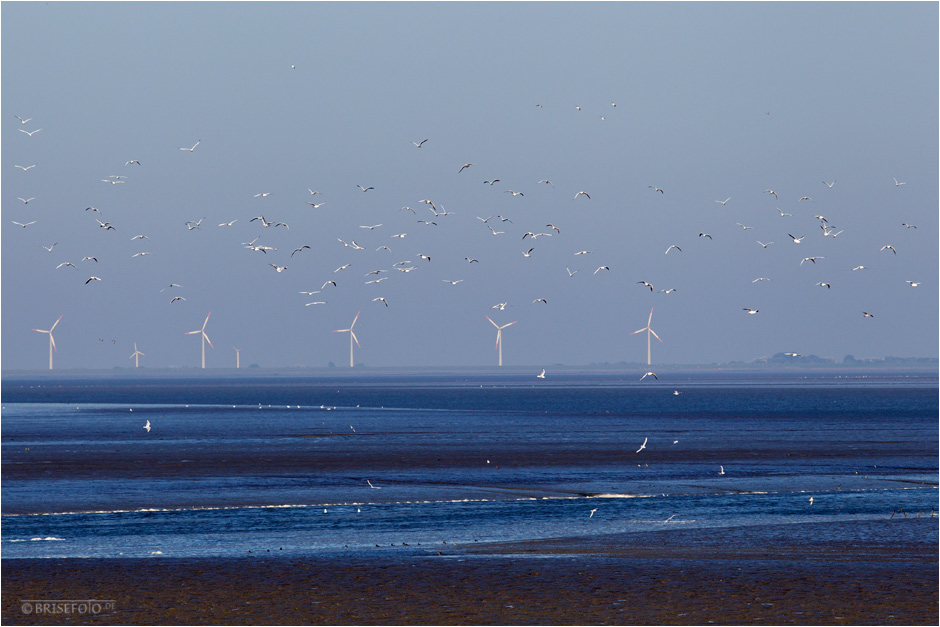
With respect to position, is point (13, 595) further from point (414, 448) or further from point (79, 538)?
point (414, 448)

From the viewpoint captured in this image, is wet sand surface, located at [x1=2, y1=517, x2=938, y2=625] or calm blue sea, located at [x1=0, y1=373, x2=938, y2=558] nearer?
wet sand surface, located at [x1=2, y1=517, x2=938, y2=625]

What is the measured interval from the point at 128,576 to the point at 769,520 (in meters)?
15.1

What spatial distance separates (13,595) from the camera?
18234 mm

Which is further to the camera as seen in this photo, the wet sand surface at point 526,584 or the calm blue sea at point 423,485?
the calm blue sea at point 423,485

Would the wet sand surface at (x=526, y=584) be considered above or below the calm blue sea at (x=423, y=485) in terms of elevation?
above

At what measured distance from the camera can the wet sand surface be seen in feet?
54.7

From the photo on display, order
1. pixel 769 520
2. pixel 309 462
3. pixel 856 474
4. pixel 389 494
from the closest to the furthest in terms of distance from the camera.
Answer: pixel 769 520 → pixel 389 494 → pixel 856 474 → pixel 309 462

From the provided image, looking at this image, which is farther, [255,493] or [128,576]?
[255,493]

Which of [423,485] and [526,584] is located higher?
[526,584]

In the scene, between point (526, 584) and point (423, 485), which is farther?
point (423, 485)

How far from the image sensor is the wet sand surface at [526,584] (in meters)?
16.7

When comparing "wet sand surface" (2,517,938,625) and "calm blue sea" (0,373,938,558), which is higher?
"wet sand surface" (2,517,938,625)

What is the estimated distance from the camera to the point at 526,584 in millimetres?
19000

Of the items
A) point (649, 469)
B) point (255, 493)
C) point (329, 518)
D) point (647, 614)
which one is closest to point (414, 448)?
point (649, 469)
